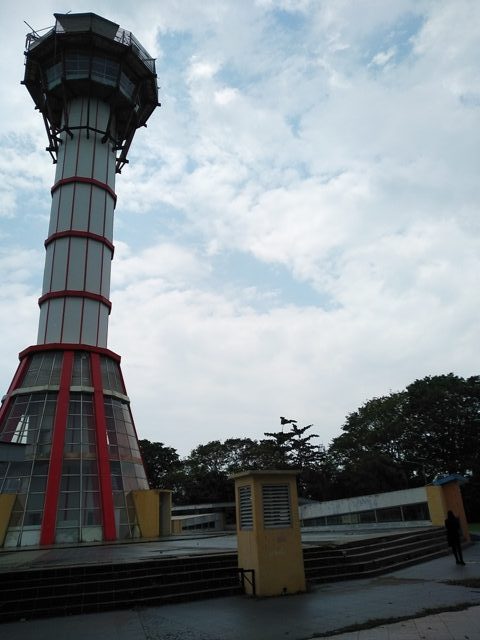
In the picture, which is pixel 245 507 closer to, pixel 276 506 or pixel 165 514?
pixel 276 506

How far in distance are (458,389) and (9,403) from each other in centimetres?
3924

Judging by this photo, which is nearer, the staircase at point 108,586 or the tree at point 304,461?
the staircase at point 108,586

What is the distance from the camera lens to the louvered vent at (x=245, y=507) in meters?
9.91

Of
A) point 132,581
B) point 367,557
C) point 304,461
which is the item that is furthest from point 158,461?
point 132,581

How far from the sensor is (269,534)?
9.62 m

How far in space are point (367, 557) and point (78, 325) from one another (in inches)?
821

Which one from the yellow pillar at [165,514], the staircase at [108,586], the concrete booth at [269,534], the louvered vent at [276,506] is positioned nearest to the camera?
the staircase at [108,586]

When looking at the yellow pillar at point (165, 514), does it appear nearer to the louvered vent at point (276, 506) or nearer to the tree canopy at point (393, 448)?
the louvered vent at point (276, 506)

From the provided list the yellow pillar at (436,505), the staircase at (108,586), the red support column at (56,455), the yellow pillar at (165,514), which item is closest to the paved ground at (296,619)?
the staircase at (108,586)

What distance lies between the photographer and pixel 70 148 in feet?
107

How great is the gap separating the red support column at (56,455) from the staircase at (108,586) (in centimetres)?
1282

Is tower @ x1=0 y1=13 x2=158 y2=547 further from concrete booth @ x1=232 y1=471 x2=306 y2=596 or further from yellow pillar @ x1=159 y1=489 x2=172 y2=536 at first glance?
concrete booth @ x1=232 y1=471 x2=306 y2=596

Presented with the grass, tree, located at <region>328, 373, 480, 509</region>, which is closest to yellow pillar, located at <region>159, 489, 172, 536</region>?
the grass

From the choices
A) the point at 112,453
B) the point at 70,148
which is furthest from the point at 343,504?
the point at 70,148
